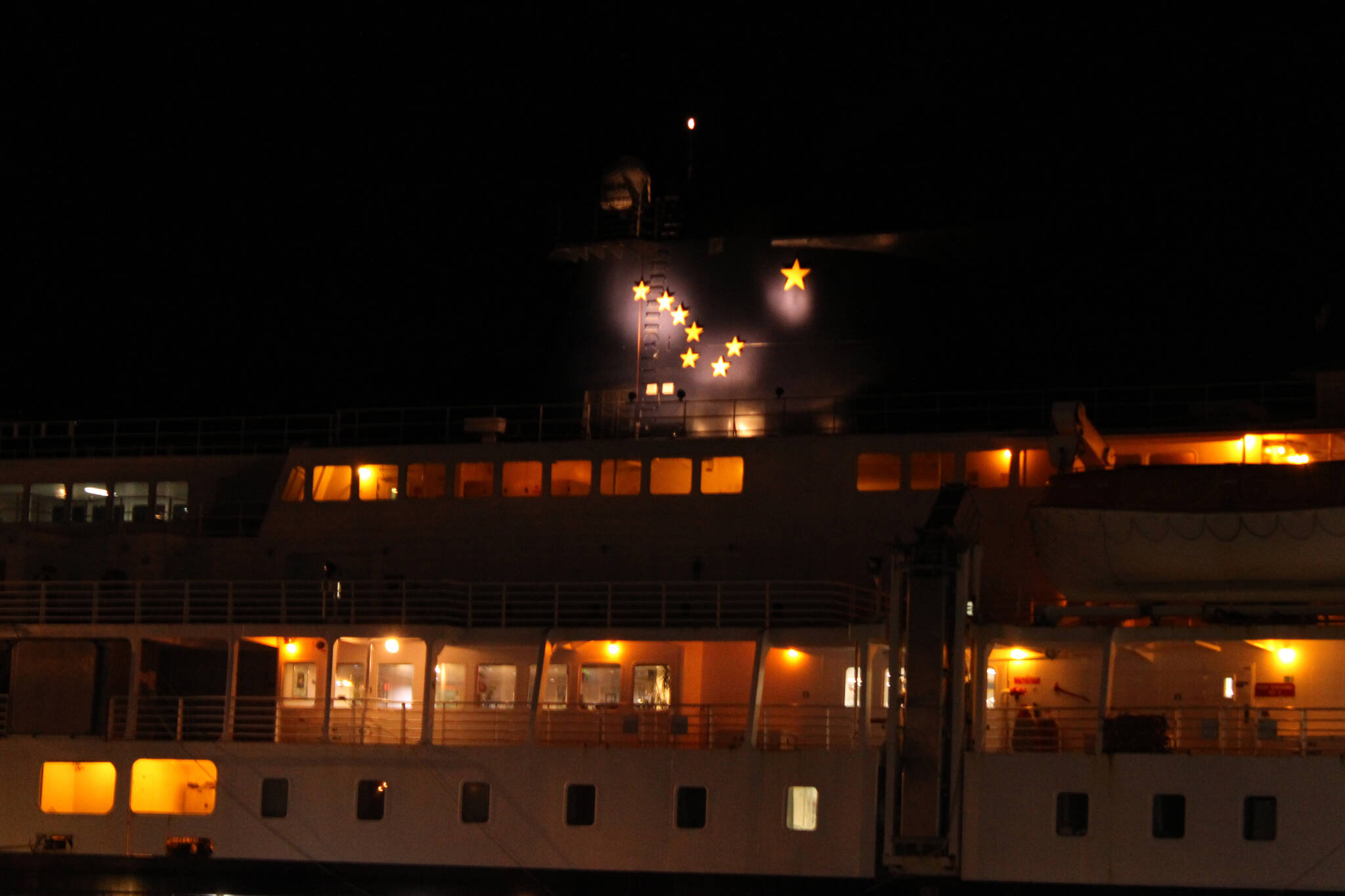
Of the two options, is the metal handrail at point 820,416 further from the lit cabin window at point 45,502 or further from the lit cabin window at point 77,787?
the lit cabin window at point 77,787

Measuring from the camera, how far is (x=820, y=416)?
3112 centimetres

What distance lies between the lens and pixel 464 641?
27297 mm

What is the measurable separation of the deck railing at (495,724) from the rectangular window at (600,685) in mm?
458

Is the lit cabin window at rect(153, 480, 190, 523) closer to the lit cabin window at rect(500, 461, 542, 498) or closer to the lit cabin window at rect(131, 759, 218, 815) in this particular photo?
the lit cabin window at rect(131, 759, 218, 815)

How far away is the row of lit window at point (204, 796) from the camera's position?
24.9 m

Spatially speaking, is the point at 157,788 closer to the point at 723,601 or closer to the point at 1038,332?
the point at 723,601

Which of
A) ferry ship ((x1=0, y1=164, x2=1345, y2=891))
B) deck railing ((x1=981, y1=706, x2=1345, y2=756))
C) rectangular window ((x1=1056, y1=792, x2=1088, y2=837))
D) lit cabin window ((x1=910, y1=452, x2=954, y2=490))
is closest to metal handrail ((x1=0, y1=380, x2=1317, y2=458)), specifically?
ferry ship ((x1=0, y1=164, x2=1345, y2=891))

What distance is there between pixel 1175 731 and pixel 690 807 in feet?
23.3

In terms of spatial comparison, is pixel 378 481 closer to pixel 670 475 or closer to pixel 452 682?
pixel 452 682

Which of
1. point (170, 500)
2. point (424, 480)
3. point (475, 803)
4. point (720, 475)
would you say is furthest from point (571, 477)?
point (170, 500)

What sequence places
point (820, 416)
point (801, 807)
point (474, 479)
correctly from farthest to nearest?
point (474, 479) → point (820, 416) → point (801, 807)

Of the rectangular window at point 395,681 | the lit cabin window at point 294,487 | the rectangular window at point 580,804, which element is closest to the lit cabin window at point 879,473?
the rectangular window at point 580,804

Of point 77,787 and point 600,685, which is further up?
point 600,685

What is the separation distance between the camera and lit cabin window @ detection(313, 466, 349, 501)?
3203cm
